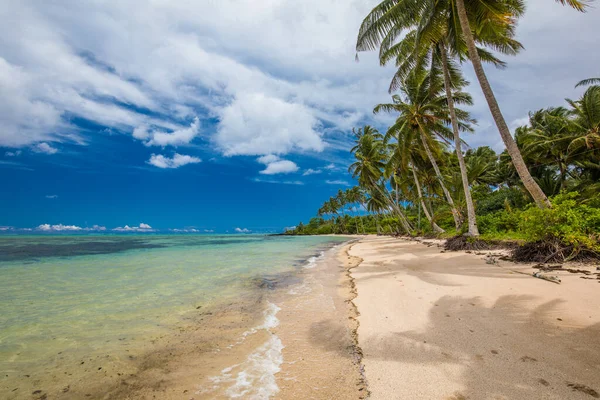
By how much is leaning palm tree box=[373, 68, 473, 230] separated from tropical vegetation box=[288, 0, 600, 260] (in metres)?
0.07

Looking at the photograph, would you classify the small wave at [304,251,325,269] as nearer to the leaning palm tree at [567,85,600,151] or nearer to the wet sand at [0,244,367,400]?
the wet sand at [0,244,367,400]

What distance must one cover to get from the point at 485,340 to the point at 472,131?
20.3 m

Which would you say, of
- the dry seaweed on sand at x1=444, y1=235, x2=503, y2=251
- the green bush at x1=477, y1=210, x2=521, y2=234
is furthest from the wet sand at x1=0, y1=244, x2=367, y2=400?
the green bush at x1=477, y1=210, x2=521, y2=234

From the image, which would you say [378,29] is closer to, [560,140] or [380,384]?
[380,384]

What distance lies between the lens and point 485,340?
2.97 m

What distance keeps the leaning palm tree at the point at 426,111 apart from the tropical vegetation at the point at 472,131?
7 cm

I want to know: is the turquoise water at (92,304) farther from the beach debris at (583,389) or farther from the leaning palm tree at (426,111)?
the leaning palm tree at (426,111)

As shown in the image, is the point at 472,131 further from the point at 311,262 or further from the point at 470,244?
the point at 311,262

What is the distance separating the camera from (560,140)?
17.5 meters

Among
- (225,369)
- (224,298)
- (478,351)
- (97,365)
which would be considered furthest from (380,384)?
(224,298)

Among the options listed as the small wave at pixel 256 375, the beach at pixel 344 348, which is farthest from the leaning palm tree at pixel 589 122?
the small wave at pixel 256 375

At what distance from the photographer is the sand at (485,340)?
7.22 feet

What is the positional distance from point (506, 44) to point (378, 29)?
5924mm

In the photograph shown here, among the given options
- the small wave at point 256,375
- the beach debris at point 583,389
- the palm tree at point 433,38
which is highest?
the palm tree at point 433,38
